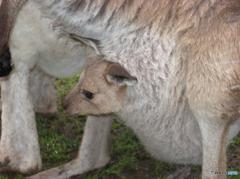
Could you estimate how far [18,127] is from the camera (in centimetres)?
402

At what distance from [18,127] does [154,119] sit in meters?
0.89

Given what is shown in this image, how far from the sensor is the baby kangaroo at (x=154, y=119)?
3.36 meters

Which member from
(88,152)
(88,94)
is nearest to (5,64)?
(88,94)

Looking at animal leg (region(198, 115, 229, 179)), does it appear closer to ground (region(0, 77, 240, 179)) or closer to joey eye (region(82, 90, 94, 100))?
joey eye (region(82, 90, 94, 100))

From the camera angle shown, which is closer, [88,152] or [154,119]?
[154,119]

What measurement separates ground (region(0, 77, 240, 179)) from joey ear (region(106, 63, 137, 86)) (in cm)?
91

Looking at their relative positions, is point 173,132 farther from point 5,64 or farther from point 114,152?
point 5,64

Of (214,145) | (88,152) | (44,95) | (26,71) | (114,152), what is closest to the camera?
(214,145)

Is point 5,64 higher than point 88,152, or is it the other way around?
point 5,64

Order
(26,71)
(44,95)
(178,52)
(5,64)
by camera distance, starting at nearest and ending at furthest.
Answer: (178,52) → (5,64) → (26,71) → (44,95)

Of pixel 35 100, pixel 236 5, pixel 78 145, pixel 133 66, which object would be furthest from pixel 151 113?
pixel 35 100

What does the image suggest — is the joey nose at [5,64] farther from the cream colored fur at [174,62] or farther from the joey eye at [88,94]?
the joey eye at [88,94]

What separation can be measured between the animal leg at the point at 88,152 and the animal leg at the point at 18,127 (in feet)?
0.42

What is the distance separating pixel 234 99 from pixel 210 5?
52cm
